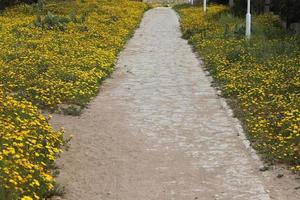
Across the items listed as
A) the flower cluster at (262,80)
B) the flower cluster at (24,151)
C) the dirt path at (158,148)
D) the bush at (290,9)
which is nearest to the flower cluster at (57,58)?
the dirt path at (158,148)

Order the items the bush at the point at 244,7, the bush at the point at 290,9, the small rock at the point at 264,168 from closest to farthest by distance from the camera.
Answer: the small rock at the point at 264,168, the bush at the point at 290,9, the bush at the point at 244,7

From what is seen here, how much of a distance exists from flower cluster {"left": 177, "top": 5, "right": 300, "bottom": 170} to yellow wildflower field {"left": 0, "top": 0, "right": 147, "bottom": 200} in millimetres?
2746

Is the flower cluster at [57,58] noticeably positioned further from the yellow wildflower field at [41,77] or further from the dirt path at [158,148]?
the dirt path at [158,148]

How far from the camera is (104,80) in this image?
1259 cm

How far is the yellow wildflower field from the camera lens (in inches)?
218

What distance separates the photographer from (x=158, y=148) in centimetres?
778

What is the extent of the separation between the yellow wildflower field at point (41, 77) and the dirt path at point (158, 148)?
1.29 feet

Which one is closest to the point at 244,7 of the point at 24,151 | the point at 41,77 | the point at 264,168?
the point at 41,77

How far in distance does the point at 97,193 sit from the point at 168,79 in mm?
7042

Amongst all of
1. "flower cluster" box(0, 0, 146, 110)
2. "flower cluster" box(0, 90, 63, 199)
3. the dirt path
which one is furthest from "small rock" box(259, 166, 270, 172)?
"flower cluster" box(0, 0, 146, 110)

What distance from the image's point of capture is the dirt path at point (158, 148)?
6281 millimetres

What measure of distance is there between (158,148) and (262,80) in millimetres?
4329

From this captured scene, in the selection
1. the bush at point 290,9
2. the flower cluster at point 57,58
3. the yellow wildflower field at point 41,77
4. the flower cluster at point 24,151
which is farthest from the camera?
the bush at point 290,9

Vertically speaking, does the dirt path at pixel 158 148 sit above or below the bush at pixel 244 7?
below
